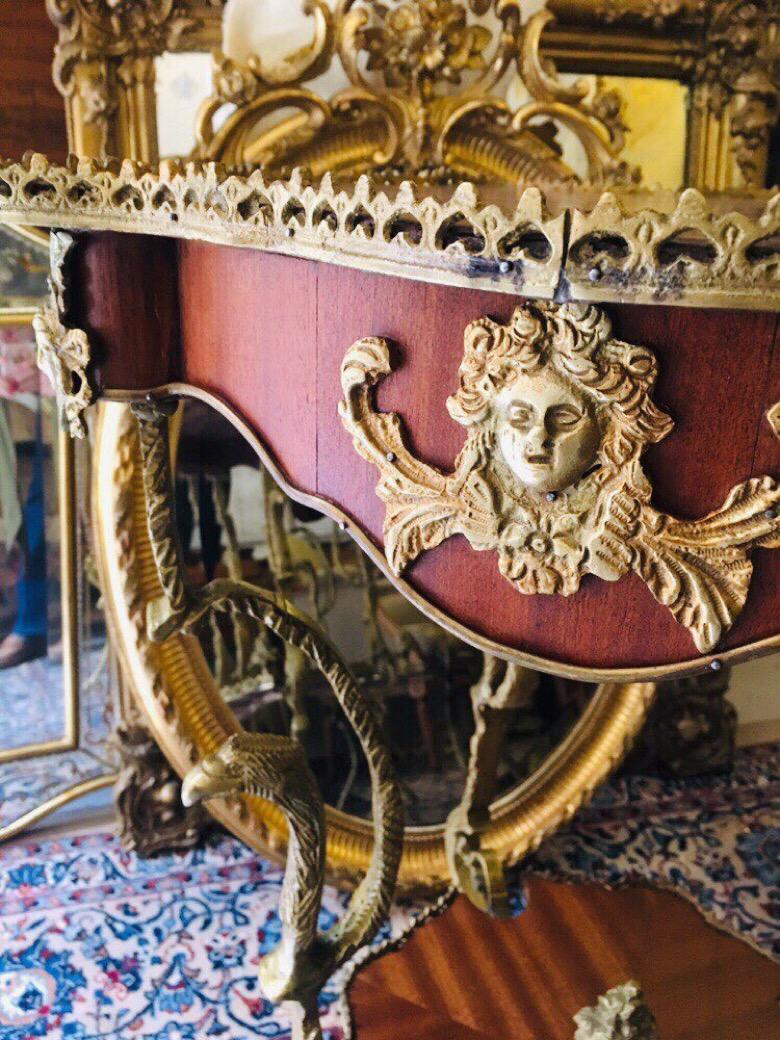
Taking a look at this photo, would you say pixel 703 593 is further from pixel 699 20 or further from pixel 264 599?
pixel 699 20

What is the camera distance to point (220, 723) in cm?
108

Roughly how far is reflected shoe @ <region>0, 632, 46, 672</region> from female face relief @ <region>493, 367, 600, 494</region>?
32.6 inches

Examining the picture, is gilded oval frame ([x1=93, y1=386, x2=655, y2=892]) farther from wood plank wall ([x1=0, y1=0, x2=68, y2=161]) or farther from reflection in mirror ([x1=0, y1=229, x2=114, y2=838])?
wood plank wall ([x1=0, y1=0, x2=68, y2=161])

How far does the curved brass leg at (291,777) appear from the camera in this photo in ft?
2.29

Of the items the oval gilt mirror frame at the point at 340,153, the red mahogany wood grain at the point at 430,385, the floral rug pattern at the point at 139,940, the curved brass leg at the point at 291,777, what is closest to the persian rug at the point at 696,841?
the oval gilt mirror frame at the point at 340,153

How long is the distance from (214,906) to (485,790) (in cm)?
33

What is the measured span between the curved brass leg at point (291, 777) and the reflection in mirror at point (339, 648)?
32 cm

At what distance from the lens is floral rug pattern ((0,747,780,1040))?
3.11 feet

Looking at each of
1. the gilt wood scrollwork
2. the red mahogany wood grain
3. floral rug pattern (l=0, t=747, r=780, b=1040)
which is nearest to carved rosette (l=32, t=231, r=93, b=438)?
the red mahogany wood grain

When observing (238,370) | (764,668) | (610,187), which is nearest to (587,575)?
(238,370)

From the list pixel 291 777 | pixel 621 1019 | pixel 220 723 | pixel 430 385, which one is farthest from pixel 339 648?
pixel 430 385

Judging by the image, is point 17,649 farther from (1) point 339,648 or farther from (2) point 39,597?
(1) point 339,648

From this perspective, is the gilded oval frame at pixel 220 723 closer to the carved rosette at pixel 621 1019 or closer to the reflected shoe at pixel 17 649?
the reflected shoe at pixel 17 649

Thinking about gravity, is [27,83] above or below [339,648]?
above
